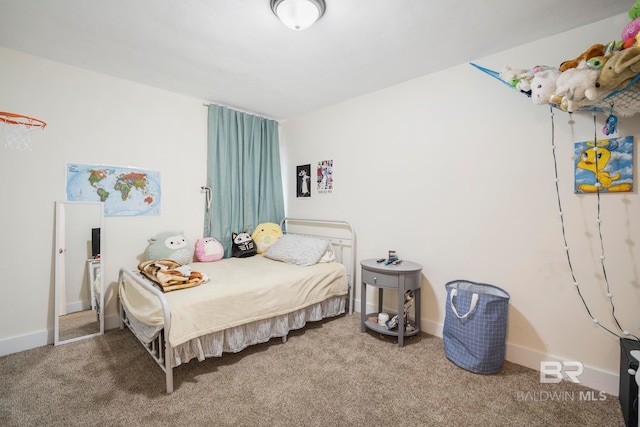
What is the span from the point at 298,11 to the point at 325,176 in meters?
1.91

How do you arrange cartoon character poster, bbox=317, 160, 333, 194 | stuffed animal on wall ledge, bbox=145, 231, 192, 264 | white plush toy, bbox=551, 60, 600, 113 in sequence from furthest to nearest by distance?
cartoon character poster, bbox=317, 160, 333, 194, stuffed animal on wall ledge, bbox=145, 231, 192, 264, white plush toy, bbox=551, 60, 600, 113

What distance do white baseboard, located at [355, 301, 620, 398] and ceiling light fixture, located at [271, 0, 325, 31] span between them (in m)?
2.54

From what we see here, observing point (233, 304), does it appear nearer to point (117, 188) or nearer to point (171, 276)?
point (171, 276)

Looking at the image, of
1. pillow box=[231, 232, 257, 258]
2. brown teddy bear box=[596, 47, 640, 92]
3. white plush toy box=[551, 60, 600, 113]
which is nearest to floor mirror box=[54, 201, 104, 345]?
pillow box=[231, 232, 257, 258]

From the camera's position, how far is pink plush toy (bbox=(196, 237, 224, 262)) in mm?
2988

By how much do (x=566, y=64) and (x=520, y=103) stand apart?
523mm

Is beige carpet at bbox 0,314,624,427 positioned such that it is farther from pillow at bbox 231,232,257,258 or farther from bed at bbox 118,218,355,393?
pillow at bbox 231,232,257,258

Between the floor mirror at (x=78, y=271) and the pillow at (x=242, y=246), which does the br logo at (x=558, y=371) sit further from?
the floor mirror at (x=78, y=271)

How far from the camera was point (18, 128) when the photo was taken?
2.24 m

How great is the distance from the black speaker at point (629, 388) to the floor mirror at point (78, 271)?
3.64 meters

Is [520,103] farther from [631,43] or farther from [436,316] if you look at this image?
[436,316]

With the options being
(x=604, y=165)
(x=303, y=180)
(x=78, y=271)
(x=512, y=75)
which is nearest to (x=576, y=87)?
(x=512, y=75)

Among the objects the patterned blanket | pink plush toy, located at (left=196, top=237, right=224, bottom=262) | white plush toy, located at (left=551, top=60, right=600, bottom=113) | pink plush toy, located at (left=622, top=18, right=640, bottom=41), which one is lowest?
the patterned blanket

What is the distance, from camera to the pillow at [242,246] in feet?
10.5
